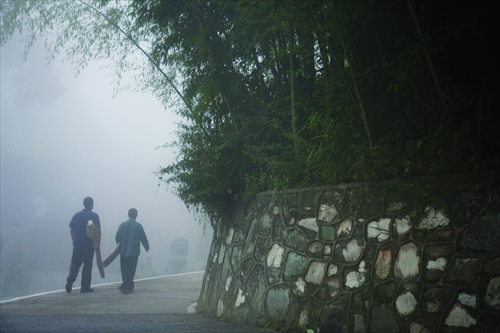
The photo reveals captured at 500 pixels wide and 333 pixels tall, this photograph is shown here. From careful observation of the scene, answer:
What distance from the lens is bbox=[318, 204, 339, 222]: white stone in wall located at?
4.02 metres

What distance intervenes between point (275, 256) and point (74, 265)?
18.2ft

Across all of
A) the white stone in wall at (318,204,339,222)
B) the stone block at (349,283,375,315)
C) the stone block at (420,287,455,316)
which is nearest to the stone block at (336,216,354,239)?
the white stone in wall at (318,204,339,222)

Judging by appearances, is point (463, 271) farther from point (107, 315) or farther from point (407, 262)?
point (107, 315)

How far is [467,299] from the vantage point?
2.80m

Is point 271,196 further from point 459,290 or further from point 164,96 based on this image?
point 164,96

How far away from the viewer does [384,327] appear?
10.7ft

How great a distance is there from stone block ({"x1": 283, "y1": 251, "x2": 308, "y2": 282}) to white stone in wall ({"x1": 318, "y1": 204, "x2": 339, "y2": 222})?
1.46 feet

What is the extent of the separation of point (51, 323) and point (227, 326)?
1.81 metres

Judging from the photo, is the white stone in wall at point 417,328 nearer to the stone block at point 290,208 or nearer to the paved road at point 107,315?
the paved road at point 107,315

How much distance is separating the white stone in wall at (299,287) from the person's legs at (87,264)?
5.77 metres

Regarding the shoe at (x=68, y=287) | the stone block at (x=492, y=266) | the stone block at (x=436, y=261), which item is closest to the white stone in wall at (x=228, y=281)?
the stone block at (x=436, y=261)

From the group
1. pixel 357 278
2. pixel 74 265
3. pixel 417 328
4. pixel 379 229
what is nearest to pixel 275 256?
pixel 357 278

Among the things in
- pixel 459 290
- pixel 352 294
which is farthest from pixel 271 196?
pixel 459 290

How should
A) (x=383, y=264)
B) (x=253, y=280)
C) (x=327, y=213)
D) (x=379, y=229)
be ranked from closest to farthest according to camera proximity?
(x=383, y=264) → (x=379, y=229) → (x=327, y=213) → (x=253, y=280)
